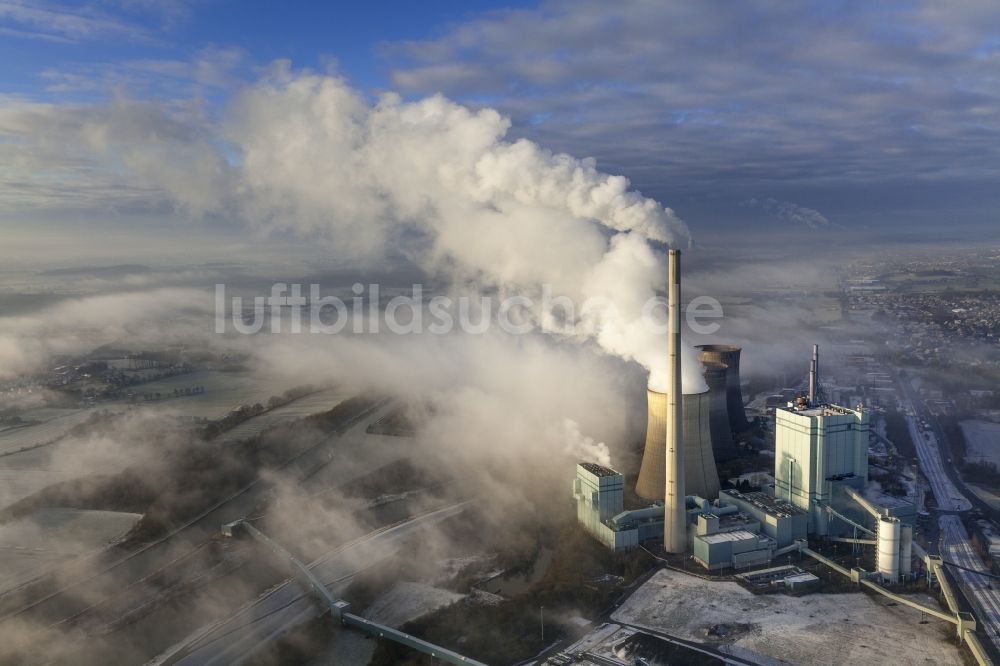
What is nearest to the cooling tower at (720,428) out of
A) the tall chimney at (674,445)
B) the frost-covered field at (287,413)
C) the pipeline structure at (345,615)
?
the tall chimney at (674,445)

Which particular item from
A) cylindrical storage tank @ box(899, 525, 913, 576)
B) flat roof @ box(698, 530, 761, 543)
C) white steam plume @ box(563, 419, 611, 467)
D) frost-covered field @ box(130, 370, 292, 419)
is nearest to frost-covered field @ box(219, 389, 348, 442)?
frost-covered field @ box(130, 370, 292, 419)

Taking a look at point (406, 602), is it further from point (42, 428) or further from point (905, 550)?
point (42, 428)

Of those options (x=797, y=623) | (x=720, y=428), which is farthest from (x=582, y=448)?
(x=797, y=623)

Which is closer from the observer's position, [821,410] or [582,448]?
[821,410]

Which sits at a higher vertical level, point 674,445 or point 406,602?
point 674,445

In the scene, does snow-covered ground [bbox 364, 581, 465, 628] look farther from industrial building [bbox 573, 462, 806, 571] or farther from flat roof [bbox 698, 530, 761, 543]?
flat roof [bbox 698, 530, 761, 543]

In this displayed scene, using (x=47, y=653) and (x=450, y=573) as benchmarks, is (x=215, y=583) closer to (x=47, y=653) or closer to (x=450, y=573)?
(x=47, y=653)
